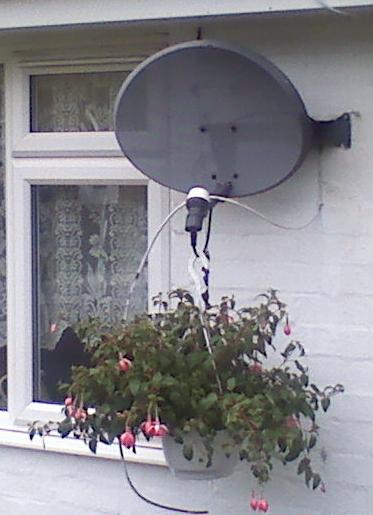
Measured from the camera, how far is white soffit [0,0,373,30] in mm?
3689

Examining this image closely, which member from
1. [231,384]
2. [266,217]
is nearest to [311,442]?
[231,384]

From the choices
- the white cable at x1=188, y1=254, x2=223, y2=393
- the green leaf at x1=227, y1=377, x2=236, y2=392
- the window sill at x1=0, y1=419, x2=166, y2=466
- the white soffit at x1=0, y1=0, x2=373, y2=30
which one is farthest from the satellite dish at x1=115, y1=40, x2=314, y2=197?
the window sill at x1=0, y1=419, x2=166, y2=466

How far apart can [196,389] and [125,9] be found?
4.04 feet

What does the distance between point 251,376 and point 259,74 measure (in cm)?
95

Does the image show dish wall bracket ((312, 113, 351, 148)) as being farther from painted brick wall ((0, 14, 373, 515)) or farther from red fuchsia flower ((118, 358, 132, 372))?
red fuchsia flower ((118, 358, 132, 372))

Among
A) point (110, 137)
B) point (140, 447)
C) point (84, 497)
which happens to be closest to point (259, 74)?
point (110, 137)

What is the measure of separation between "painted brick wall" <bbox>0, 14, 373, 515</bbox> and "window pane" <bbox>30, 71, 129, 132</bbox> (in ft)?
1.29

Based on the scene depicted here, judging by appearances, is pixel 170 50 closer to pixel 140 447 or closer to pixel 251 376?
pixel 251 376

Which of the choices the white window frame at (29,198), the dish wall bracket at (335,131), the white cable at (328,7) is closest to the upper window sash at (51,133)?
the white window frame at (29,198)

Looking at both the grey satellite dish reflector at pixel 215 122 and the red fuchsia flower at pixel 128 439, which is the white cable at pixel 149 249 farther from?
the red fuchsia flower at pixel 128 439

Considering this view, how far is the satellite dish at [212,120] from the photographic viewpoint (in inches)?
152

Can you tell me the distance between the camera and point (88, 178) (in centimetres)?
440

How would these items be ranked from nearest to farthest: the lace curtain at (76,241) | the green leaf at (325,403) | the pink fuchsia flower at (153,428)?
the pink fuchsia flower at (153,428) < the green leaf at (325,403) < the lace curtain at (76,241)

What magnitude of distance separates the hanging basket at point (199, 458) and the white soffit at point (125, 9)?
1304mm
